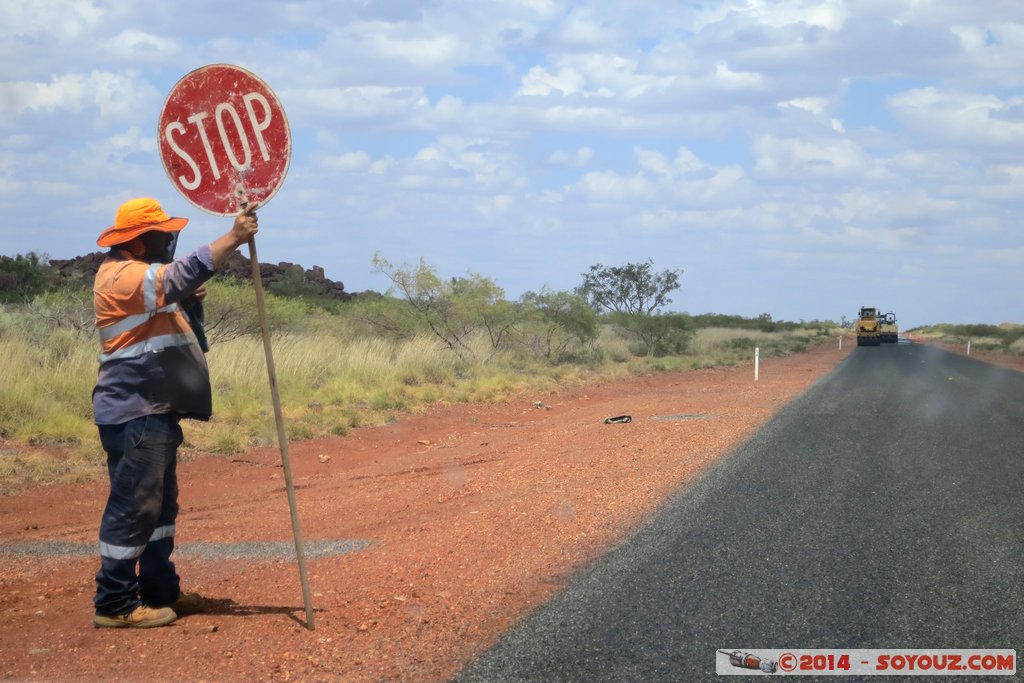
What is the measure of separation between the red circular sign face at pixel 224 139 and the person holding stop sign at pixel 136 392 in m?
0.21

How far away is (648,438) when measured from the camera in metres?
13.1

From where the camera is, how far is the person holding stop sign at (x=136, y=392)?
5219 mm

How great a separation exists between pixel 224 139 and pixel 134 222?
69 cm

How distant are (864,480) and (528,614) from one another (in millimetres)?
5198

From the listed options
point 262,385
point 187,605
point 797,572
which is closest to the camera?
point 187,605

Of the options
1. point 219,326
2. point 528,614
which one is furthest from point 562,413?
point 528,614

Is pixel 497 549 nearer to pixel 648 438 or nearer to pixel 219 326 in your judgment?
pixel 648 438

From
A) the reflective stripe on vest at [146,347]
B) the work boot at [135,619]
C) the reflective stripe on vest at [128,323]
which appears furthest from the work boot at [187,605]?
the reflective stripe on vest at [128,323]

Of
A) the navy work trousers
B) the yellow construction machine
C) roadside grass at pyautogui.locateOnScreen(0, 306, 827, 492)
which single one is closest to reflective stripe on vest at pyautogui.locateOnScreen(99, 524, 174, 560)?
the navy work trousers

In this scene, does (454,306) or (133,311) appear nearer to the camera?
(133,311)

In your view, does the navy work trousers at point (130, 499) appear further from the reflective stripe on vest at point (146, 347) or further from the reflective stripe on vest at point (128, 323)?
the reflective stripe on vest at point (128, 323)

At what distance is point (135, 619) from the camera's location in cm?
533

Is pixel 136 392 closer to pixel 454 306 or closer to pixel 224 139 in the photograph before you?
pixel 224 139

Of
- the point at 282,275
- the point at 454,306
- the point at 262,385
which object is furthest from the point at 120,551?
the point at 282,275
